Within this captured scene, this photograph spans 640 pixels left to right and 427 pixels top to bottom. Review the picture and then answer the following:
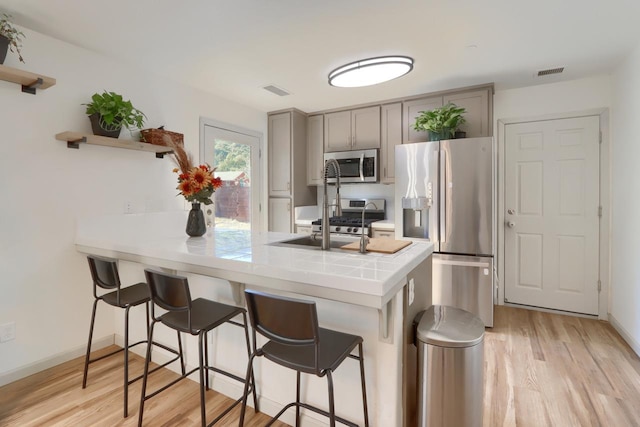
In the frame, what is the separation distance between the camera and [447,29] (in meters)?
2.22

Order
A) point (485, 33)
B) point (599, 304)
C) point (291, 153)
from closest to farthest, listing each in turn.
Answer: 1. point (485, 33)
2. point (599, 304)
3. point (291, 153)

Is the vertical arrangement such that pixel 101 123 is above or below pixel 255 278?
above

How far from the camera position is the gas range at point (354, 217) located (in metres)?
3.81

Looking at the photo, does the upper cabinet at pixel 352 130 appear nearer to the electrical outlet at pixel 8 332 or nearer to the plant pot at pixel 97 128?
the plant pot at pixel 97 128

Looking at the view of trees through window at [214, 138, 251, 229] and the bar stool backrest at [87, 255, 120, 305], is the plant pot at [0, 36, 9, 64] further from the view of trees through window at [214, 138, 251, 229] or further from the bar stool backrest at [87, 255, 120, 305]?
the view of trees through window at [214, 138, 251, 229]

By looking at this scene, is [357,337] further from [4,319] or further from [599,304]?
[599,304]

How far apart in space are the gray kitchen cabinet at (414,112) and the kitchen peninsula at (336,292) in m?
2.08

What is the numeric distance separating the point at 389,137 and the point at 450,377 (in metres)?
2.96

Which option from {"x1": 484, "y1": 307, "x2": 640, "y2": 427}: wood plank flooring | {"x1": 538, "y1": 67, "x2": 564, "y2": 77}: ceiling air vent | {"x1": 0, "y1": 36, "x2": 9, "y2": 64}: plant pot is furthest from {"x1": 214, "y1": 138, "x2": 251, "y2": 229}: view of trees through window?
{"x1": 538, "y1": 67, "x2": 564, "y2": 77}: ceiling air vent

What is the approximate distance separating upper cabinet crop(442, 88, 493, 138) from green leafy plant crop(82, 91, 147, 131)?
3.14 meters

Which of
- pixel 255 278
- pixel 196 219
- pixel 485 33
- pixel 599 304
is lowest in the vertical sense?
pixel 599 304

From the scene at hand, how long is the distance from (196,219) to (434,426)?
1.90 meters

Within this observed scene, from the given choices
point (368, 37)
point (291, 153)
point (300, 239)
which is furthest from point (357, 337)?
point (291, 153)

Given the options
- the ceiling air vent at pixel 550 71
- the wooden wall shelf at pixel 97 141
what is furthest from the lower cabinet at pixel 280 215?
the ceiling air vent at pixel 550 71
